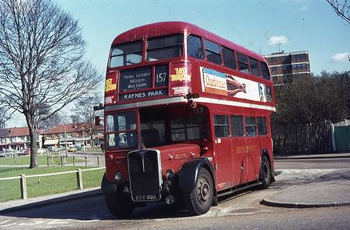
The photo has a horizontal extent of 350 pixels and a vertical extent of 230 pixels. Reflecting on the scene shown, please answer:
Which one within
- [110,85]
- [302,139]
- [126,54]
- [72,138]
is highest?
[72,138]

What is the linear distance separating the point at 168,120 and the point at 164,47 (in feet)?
6.48

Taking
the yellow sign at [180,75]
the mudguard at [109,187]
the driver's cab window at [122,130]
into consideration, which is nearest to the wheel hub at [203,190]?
the driver's cab window at [122,130]

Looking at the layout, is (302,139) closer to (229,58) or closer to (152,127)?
(229,58)

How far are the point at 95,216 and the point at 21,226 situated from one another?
6.16 feet

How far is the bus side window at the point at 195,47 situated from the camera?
11375mm

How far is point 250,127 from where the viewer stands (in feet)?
48.5

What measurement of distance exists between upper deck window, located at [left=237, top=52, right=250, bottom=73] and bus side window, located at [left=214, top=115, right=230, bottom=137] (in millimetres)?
2394

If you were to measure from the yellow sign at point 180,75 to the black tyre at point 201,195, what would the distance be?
7.21 ft

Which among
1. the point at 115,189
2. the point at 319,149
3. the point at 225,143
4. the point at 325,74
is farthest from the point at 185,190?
the point at 325,74

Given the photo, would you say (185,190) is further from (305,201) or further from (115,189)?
(305,201)

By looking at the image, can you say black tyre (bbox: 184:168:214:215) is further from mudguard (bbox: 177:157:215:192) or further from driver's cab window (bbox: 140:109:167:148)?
driver's cab window (bbox: 140:109:167:148)

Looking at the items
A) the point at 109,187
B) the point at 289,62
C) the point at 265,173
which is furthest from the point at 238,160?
the point at 289,62

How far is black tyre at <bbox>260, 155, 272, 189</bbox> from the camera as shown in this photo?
50.6 ft

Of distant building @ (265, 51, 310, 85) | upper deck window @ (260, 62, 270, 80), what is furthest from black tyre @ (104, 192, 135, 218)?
distant building @ (265, 51, 310, 85)
